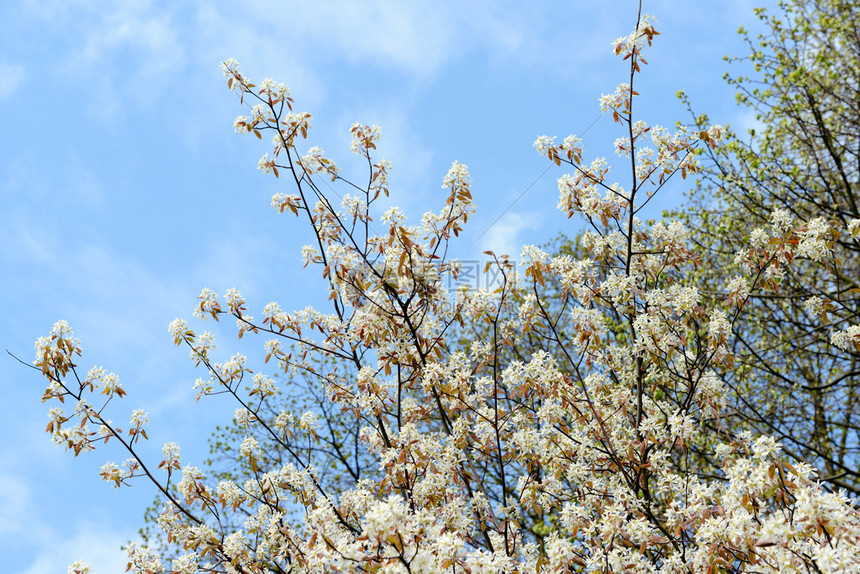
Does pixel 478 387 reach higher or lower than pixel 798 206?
lower

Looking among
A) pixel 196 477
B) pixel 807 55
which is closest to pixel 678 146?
pixel 196 477

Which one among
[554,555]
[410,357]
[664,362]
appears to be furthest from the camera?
[664,362]

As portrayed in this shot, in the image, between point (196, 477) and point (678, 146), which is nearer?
point (196, 477)

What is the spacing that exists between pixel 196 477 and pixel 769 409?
843 cm

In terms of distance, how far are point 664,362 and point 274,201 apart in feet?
12.5

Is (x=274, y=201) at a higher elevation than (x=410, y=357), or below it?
higher

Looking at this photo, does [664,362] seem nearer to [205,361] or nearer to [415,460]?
[415,460]

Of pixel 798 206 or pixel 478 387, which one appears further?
pixel 798 206

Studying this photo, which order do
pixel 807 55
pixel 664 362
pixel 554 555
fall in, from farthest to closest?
pixel 807 55
pixel 664 362
pixel 554 555

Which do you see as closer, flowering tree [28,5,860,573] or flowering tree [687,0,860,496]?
flowering tree [28,5,860,573]

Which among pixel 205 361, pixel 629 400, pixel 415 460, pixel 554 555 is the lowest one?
pixel 554 555

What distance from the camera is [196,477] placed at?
18.5 ft

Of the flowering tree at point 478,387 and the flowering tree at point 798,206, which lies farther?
the flowering tree at point 798,206

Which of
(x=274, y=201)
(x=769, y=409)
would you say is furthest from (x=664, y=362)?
(x=769, y=409)
